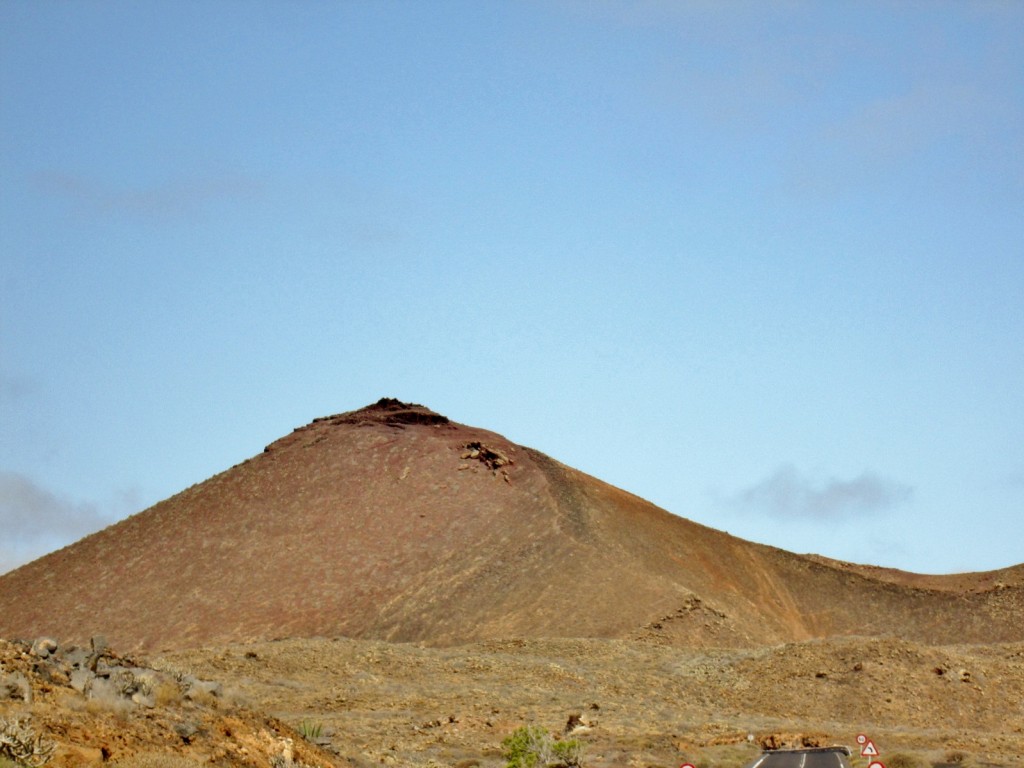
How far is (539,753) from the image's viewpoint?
26.3m

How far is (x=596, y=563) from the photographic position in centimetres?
6650

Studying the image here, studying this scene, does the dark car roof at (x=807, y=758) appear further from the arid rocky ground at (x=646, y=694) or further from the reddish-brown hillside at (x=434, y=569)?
the reddish-brown hillside at (x=434, y=569)

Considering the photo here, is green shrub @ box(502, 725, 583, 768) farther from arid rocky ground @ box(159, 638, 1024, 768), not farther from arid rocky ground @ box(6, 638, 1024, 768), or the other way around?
arid rocky ground @ box(159, 638, 1024, 768)

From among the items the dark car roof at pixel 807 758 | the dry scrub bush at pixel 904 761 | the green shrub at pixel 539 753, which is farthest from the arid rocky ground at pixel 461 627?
the green shrub at pixel 539 753

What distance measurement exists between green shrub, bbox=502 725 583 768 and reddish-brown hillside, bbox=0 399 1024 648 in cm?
3177

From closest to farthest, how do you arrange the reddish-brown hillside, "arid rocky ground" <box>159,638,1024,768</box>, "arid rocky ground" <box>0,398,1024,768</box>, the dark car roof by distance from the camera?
"arid rocky ground" <box>0,398,1024,768</box> < the dark car roof < "arid rocky ground" <box>159,638,1024,768</box> < the reddish-brown hillside

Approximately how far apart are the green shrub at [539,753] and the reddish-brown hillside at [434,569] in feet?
104

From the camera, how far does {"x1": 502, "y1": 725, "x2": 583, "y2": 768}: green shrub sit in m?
26.0

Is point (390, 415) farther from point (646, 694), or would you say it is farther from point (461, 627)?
point (646, 694)

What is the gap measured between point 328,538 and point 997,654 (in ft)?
114

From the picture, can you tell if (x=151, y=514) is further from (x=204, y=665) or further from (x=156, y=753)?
(x=156, y=753)

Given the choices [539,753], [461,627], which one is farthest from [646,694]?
[539,753]

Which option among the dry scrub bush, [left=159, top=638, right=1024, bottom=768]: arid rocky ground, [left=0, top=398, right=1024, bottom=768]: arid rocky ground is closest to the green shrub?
[left=0, top=398, right=1024, bottom=768]: arid rocky ground

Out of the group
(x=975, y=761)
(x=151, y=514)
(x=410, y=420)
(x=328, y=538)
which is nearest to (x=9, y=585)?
(x=151, y=514)
